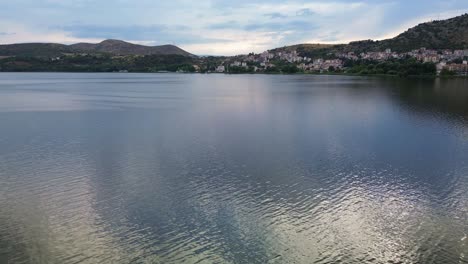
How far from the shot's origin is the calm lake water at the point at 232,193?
10.8 metres

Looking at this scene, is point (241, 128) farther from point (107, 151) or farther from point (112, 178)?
point (112, 178)

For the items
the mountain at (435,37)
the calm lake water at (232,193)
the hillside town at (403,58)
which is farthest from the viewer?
the mountain at (435,37)

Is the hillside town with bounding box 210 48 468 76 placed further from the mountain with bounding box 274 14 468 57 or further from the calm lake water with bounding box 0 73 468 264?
the calm lake water with bounding box 0 73 468 264

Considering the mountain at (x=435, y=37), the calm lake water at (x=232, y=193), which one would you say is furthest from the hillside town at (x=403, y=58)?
the calm lake water at (x=232, y=193)

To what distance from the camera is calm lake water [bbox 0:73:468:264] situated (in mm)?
10836

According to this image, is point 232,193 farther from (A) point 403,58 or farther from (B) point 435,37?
(B) point 435,37

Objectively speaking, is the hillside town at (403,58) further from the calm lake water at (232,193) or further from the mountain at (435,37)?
the calm lake water at (232,193)

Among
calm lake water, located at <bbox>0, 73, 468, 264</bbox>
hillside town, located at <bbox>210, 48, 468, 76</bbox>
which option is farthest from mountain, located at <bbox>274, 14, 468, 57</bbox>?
calm lake water, located at <bbox>0, 73, 468, 264</bbox>

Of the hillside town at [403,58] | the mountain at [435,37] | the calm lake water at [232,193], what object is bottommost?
the calm lake water at [232,193]

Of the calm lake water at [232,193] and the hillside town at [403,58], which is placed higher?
the hillside town at [403,58]

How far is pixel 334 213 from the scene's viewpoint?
43.2 feet

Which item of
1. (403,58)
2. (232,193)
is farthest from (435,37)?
(232,193)

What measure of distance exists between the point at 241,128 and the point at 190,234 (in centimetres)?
1723

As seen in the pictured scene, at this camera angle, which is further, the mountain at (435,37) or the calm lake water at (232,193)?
the mountain at (435,37)
